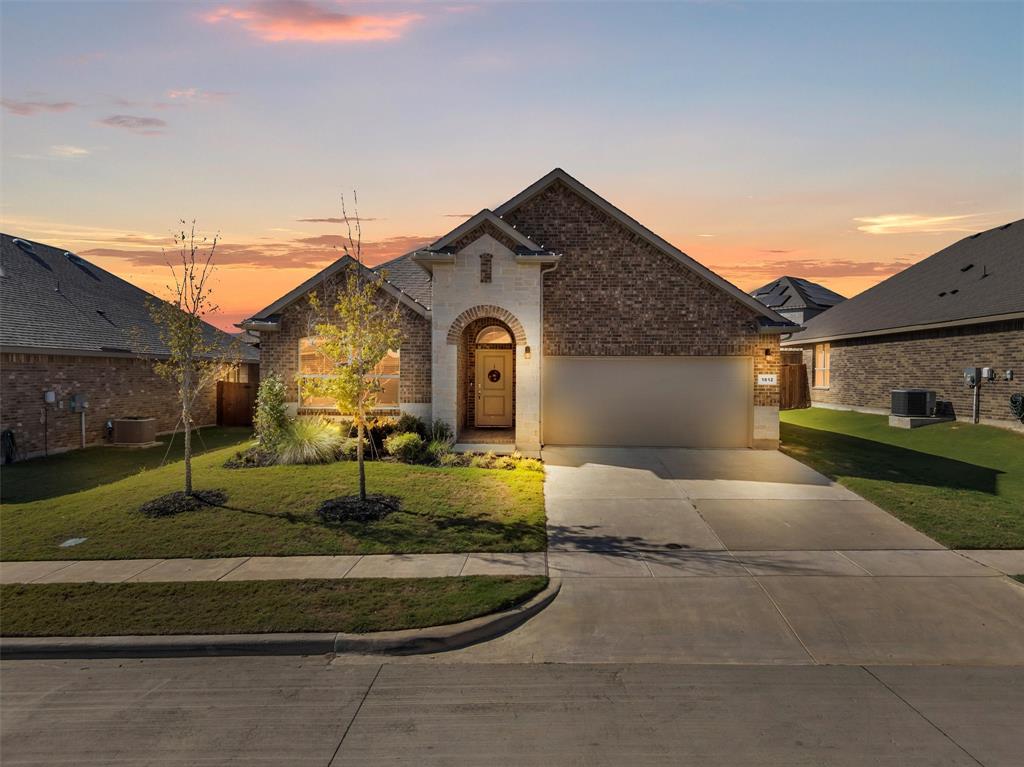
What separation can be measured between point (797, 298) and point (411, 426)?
38.8 m

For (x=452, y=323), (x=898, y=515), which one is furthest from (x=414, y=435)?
(x=898, y=515)

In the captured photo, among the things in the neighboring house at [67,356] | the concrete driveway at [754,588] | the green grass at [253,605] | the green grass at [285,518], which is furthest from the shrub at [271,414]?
the green grass at [253,605]

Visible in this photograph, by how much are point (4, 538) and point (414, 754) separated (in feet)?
28.6

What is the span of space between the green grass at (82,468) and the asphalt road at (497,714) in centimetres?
889

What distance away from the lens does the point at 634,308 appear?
16.6 metres

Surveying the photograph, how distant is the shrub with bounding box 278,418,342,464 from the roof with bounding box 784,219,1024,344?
62.2ft

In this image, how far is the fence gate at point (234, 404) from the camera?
2447 cm

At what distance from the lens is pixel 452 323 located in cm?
1590

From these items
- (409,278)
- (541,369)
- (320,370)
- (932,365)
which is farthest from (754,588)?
(932,365)

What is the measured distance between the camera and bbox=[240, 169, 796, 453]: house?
52.2 ft

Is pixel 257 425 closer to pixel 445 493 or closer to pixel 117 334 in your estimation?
pixel 445 493

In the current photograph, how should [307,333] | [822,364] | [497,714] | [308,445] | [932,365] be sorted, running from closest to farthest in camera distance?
[497,714] < [308,445] < [307,333] < [932,365] < [822,364]

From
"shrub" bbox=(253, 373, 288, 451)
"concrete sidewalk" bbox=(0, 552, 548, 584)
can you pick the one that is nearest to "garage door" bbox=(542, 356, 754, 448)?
"shrub" bbox=(253, 373, 288, 451)

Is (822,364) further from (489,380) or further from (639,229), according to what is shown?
(489,380)
